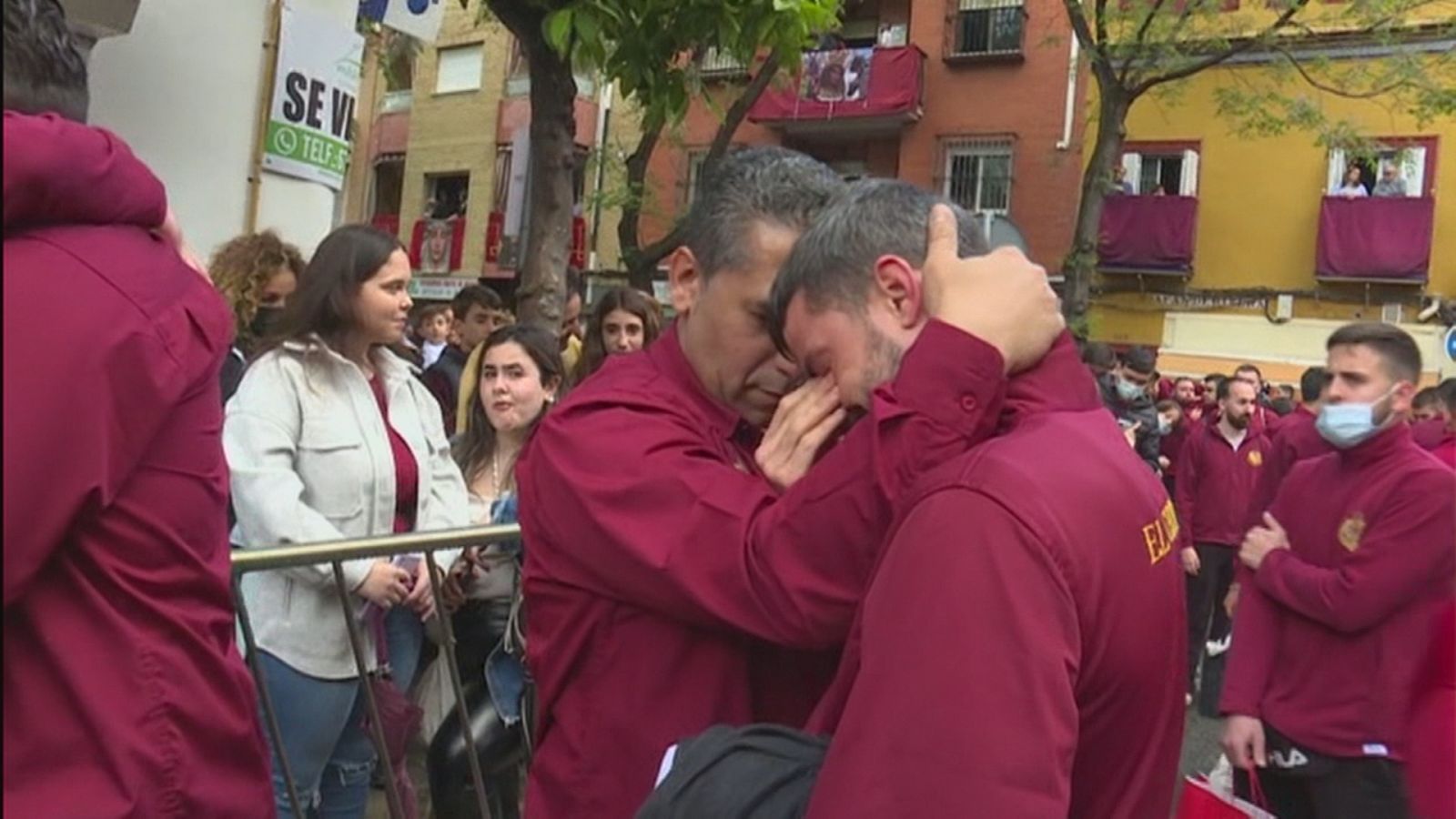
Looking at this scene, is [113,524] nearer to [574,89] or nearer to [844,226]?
[844,226]

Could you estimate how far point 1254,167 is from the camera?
845 inches

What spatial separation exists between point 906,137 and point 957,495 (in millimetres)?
24142

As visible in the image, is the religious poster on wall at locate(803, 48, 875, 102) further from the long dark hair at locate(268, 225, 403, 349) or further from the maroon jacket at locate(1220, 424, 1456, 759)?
the long dark hair at locate(268, 225, 403, 349)

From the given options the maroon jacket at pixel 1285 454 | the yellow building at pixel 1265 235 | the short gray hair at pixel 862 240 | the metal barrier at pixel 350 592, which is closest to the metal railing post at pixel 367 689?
the metal barrier at pixel 350 592

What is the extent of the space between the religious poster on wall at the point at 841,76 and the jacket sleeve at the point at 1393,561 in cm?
2148

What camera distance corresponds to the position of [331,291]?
370 centimetres

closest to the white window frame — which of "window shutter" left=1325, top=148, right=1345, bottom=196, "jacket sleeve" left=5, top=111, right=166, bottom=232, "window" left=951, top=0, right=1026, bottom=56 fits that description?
"window" left=951, top=0, right=1026, bottom=56

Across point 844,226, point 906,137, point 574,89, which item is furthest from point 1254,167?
point 844,226

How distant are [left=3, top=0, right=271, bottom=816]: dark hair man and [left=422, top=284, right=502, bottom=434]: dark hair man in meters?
4.96

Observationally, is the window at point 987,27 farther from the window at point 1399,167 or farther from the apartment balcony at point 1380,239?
the apartment balcony at point 1380,239

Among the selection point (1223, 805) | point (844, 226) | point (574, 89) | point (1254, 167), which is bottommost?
point (1223, 805)

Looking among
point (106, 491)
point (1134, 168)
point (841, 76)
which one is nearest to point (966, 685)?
point (106, 491)

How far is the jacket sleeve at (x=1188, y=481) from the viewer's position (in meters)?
8.71

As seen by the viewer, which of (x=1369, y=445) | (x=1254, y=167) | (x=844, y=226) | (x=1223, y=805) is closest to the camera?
(x=844, y=226)
